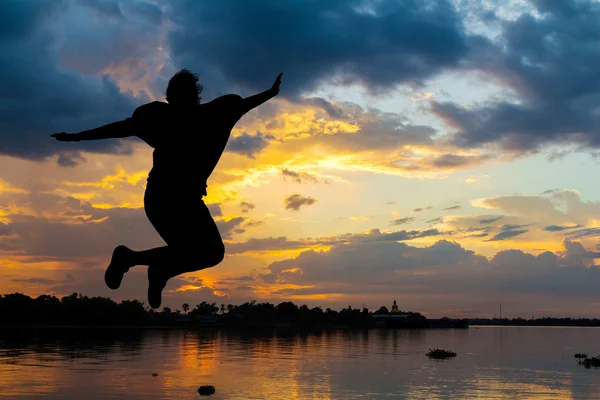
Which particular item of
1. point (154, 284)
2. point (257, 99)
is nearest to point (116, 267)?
point (154, 284)

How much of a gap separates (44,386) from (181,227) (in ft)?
293

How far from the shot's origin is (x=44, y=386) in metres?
83.2

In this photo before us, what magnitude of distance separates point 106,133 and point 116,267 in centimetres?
89

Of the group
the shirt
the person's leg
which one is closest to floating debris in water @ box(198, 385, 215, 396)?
the person's leg

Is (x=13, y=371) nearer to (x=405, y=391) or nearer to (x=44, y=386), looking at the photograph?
(x=44, y=386)

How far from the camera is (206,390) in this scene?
3098 inches

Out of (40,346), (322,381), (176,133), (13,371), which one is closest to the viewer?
(176,133)

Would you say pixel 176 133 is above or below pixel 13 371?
above

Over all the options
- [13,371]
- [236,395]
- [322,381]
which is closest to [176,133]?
[236,395]

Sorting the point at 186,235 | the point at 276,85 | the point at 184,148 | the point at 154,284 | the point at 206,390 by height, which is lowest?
the point at 206,390

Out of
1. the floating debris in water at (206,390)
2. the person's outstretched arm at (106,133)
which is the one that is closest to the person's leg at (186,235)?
the person's outstretched arm at (106,133)

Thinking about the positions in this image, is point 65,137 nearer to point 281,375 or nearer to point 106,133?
point 106,133

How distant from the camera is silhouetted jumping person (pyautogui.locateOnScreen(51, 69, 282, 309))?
3682 mm

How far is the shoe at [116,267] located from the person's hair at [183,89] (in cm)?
103
